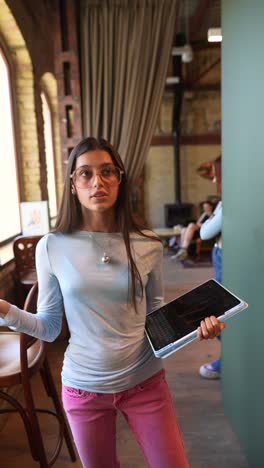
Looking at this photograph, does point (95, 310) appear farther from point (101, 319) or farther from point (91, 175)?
point (91, 175)

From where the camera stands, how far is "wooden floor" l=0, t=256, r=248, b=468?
1.93 m

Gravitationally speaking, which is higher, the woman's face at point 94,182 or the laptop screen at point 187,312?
the woman's face at point 94,182

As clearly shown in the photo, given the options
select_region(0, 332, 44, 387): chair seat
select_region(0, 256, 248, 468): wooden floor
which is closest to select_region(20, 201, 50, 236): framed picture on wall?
select_region(0, 256, 248, 468): wooden floor

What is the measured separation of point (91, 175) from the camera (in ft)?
3.61

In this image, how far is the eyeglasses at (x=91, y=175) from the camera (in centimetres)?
110

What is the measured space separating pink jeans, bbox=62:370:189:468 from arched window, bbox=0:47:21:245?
277cm

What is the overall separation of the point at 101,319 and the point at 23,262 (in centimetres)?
212

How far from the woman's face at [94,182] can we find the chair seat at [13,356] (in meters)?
0.93

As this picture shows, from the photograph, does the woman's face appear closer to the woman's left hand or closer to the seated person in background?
the woman's left hand

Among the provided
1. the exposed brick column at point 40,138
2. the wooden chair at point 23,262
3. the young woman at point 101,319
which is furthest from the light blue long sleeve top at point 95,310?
the exposed brick column at point 40,138

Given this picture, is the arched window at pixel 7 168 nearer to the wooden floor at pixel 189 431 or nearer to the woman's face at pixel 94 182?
the wooden floor at pixel 189 431

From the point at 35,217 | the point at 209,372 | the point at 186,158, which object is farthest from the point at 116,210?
the point at 186,158

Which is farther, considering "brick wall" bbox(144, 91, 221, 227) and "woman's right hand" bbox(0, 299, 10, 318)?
"brick wall" bbox(144, 91, 221, 227)

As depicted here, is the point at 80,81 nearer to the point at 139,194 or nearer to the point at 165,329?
the point at 165,329
